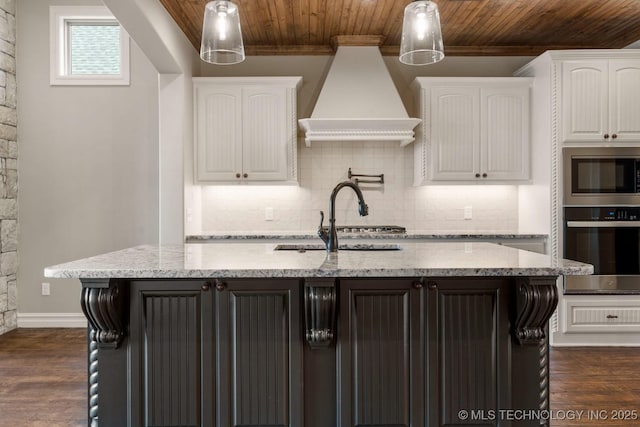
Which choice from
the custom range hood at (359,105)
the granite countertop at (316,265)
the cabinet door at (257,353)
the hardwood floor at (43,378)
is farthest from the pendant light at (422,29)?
the hardwood floor at (43,378)

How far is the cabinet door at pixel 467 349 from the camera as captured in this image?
6.43 feet

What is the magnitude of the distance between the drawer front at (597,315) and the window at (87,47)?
4.62m

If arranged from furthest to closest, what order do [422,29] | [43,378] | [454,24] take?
[454,24]
[43,378]
[422,29]

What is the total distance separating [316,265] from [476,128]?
2.97 meters

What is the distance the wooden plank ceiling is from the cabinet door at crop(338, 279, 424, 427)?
101 inches

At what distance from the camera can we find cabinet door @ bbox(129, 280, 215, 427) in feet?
6.37

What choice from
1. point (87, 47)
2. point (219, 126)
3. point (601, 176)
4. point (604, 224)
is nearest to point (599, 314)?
point (604, 224)

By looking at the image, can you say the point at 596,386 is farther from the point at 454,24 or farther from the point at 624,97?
the point at 454,24

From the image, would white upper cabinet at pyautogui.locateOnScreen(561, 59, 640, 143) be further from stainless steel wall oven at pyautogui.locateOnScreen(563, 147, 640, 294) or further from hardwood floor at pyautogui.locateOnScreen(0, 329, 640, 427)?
hardwood floor at pyautogui.locateOnScreen(0, 329, 640, 427)

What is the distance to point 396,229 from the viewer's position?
4.21 meters

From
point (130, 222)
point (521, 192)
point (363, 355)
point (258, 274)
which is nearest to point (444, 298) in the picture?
point (363, 355)

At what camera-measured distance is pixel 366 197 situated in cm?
468

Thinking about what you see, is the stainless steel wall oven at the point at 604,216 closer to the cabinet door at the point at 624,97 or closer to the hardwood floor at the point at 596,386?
the cabinet door at the point at 624,97

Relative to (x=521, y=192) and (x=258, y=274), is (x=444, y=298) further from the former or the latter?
(x=521, y=192)
